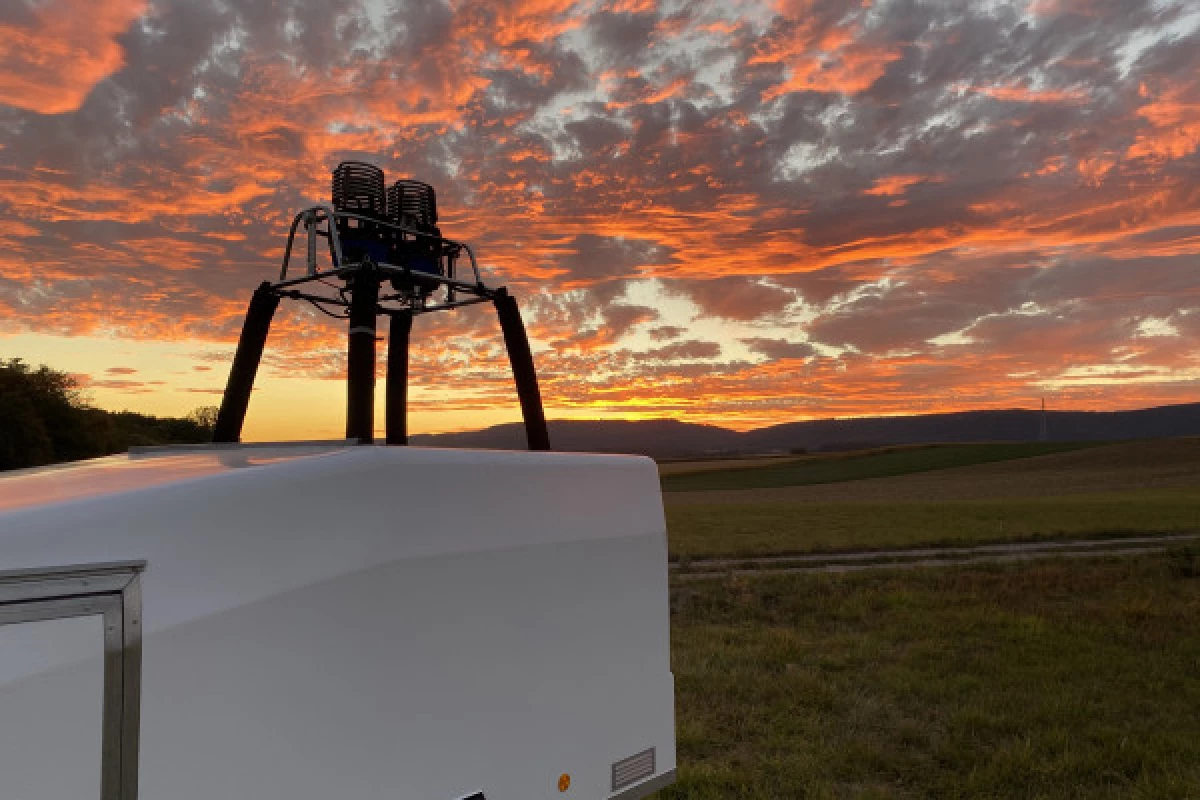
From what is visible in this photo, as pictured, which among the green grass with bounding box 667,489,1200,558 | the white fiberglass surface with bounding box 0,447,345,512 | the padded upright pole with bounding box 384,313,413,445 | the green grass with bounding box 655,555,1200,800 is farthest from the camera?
the green grass with bounding box 667,489,1200,558

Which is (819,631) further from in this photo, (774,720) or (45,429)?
(45,429)

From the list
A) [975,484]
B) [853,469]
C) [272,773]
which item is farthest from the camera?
[853,469]

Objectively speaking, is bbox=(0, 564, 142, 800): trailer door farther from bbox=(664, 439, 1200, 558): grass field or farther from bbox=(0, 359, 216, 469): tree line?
bbox=(0, 359, 216, 469): tree line

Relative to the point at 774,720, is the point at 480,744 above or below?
above

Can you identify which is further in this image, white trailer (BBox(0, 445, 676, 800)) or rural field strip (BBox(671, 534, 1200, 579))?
rural field strip (BBox(671, 534, 1200, 579))

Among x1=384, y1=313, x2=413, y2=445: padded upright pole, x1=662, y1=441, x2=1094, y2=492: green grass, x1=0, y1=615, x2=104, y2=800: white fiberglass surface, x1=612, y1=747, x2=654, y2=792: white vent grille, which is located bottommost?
x1=662, y1=441, x2=1094, y2=492: green grass

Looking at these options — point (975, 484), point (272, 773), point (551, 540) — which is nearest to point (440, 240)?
point (551, 540)

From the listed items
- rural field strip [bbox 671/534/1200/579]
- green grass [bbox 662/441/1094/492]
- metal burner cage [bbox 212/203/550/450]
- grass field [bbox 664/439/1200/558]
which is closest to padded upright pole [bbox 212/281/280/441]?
metal burner cage [bbox 212/203/550/450]

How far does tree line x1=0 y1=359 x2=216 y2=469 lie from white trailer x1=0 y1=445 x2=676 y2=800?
32.4 meters

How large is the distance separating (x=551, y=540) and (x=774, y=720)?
19.3ft

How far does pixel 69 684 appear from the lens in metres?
2.38

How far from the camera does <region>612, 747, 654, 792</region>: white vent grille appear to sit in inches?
166

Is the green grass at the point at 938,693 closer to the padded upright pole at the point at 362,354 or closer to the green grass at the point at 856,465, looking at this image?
the padded upright pole at the point at 362,354

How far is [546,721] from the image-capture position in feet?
12.6
